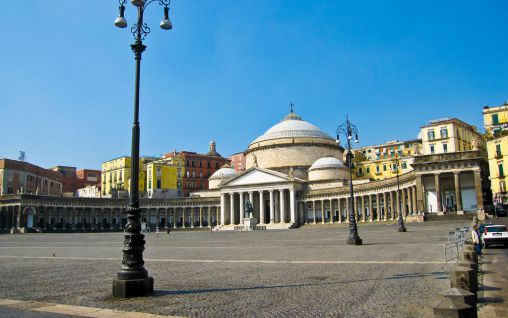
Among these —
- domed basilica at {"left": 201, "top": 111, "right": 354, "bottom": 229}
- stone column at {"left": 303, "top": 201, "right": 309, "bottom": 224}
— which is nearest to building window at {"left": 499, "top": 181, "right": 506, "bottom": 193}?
domed basilica at {"left": 201, "top": 111, "right": 354, "bottom": 229}

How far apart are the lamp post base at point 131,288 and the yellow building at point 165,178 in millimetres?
96285

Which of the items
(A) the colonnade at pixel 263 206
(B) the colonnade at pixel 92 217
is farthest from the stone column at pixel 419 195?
(B) the colonnade at pixel 92 217

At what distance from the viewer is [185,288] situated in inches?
459

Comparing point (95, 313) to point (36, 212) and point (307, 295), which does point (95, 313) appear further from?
point (36, 212)

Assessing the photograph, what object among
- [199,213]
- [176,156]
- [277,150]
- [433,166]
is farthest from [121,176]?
[433,166]

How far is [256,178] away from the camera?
9206 cm

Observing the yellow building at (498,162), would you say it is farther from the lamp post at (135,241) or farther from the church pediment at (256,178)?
the lamp post at (135,241)

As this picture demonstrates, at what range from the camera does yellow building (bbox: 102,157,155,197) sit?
4242 inches

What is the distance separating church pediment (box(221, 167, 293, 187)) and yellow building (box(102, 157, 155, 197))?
85.9 feet

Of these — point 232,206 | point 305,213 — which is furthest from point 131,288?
point 232,206

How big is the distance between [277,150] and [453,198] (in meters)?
46.9

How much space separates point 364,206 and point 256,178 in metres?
24.3

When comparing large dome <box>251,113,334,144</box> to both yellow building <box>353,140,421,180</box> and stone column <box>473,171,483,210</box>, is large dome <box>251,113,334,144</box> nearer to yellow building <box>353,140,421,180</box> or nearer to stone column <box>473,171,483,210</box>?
yellow building <box>353,140,421,180</box>

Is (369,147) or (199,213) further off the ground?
(369,147)
